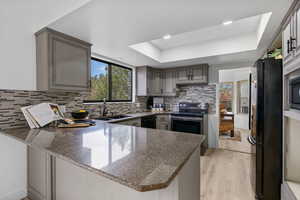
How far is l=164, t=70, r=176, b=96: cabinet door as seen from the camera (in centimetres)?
387

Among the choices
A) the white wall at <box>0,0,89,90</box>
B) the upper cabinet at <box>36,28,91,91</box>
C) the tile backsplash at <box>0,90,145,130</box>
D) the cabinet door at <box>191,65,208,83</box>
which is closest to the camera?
the white wall at <box>0,0,89,90</box>

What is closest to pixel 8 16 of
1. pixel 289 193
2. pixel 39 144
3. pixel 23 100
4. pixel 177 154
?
pixel 23 100

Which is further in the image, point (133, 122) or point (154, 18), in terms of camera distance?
point (133, 122)

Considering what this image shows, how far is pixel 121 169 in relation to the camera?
2.12ft

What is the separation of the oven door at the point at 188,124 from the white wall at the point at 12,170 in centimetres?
273

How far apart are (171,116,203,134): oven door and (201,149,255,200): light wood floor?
60 centimetres

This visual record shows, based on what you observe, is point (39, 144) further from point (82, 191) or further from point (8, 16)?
point (8, 16)

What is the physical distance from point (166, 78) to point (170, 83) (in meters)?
0.20

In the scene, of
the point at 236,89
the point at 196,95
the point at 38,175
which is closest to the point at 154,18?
the point at 38,175

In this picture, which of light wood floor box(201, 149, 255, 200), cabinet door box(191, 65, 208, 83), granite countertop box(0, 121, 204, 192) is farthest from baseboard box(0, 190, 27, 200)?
cabinet door box(191, 65, 208, 83)

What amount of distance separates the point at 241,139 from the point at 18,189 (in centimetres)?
519

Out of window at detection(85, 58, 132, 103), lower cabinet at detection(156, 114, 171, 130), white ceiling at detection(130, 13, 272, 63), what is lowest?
lower cabinet at detection(156, 114, 171, 130)

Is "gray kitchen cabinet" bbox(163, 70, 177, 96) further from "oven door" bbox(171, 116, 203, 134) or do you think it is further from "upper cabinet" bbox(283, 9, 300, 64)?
"upper cabinet" bbox(283, 9, 300, 64)

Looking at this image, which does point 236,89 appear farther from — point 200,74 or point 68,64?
point 68,64
